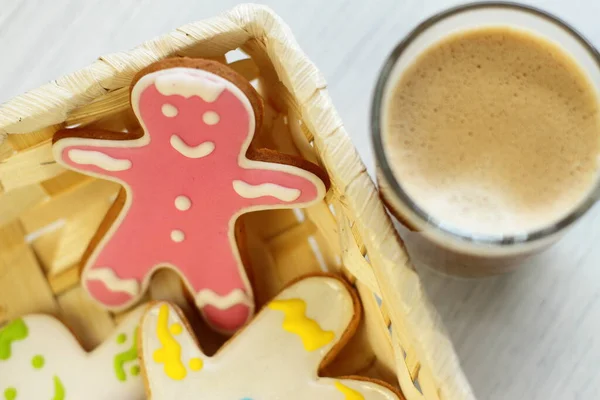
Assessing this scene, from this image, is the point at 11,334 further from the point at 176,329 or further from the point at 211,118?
the point at 211,118

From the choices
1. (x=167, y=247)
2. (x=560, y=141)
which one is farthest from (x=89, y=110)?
(x=560, y=141)

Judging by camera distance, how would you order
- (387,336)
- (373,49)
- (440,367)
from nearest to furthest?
(440,367) → (387,336) → (373,49)

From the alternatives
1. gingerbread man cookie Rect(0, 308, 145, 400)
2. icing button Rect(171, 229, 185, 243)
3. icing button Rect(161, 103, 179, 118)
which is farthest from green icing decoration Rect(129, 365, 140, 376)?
icing button Rect(161, 103, 179, 118)

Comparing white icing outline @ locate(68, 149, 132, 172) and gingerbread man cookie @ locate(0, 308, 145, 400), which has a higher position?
white icing outline @ locate(68, 149, 132, 172)

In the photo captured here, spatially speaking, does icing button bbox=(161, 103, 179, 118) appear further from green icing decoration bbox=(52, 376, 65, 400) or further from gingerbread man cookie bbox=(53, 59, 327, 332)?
green icing decoration bbox=(52, 376, 65, 400)

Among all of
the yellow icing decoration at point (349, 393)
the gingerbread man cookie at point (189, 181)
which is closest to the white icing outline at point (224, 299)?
the gingerbread man cookie at point (189, 181)

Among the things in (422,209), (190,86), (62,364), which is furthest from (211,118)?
(62,364)

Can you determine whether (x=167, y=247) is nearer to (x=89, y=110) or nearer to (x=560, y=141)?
(x=89, y=110)
